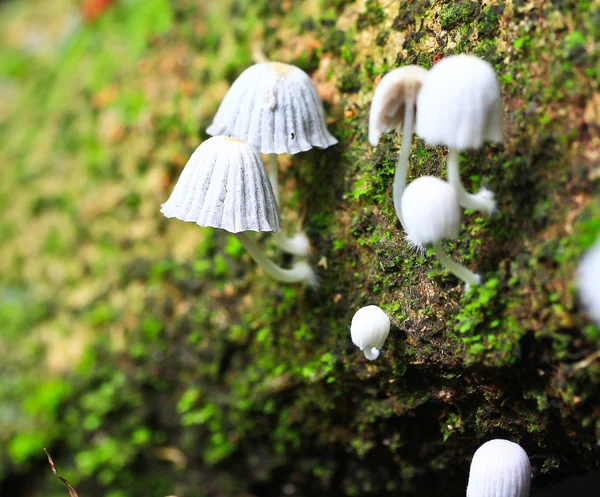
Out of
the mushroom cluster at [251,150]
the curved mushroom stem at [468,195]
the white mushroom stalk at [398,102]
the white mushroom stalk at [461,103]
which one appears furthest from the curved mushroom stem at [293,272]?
the white mushroom stalk at [461,103]

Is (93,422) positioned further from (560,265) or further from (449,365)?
(560,265)

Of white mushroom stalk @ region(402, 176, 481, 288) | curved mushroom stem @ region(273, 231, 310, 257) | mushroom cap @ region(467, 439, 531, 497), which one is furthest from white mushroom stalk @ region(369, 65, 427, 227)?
mushroom cap @ region(467, 439, 531, 497)

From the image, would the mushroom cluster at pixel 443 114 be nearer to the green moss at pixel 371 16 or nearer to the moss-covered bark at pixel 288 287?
the moss-covered bark at pixel 288 287

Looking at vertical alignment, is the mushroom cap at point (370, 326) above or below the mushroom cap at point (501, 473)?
above

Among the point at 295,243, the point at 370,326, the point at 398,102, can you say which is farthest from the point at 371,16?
the point at 370,326

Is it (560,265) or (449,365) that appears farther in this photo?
(449,365)

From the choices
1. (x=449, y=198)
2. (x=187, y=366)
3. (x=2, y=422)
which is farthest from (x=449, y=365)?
(x=2, y=422)
